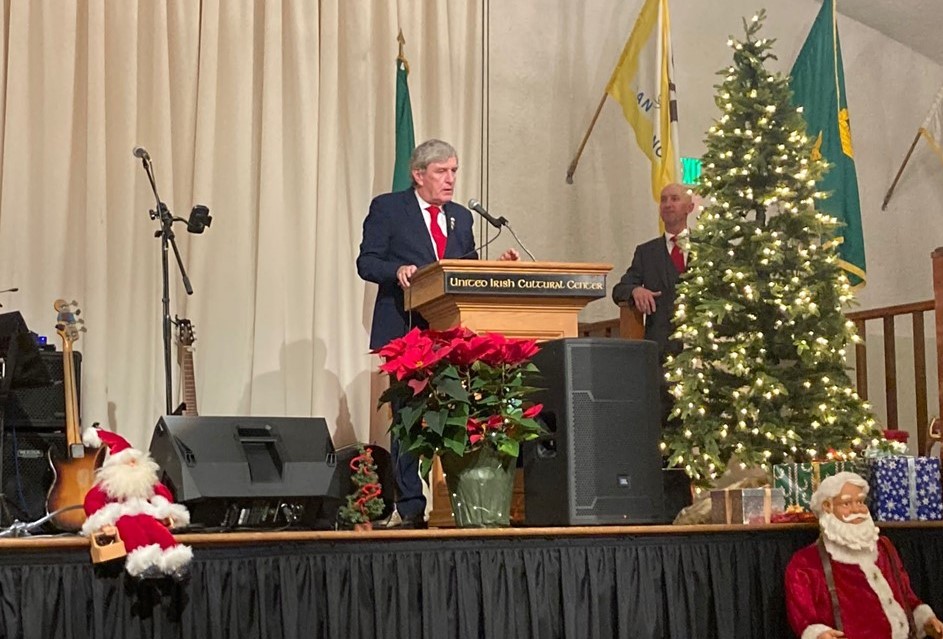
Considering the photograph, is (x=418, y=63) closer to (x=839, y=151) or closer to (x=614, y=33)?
(x=614, y=33)

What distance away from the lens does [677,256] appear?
592cm

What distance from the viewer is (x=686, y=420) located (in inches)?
195

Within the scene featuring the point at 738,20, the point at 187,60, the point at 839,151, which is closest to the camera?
the point at 187,60

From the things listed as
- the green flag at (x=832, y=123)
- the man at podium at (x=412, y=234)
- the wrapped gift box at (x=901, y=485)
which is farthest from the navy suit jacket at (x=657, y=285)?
the wrapped gift box at (x=901, y=485)

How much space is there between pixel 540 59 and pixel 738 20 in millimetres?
1489

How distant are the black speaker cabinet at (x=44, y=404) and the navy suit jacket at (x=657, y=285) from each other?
2518mm

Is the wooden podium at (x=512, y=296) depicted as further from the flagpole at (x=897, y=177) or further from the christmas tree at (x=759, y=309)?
the flagpole at (x=897, y=177)

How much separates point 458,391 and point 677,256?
263 cm

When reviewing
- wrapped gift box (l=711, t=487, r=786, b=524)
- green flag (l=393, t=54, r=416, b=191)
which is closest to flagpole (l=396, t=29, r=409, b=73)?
green flag (l=393, t=54, r=416, b=191)

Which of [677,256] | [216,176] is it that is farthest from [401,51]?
[677,256]

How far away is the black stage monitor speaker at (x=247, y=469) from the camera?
3643 millimetres

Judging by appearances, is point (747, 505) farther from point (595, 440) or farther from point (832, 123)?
point (832, 123)

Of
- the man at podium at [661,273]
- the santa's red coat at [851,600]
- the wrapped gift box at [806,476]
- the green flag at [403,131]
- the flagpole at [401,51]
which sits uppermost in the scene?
the flagpole at [401,51]

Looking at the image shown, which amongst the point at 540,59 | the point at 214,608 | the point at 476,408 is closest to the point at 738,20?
the point at 540,59
